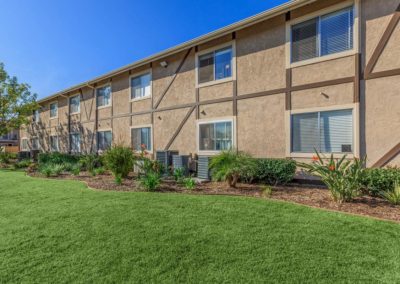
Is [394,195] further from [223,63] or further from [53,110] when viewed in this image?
[53,110]

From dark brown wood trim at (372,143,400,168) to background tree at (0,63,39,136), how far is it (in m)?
24.4

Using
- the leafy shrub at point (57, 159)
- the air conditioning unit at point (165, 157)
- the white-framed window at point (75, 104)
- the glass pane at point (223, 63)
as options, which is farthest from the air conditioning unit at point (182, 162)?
the white-framed window at point (75, 104)

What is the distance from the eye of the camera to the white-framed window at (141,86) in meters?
15.2

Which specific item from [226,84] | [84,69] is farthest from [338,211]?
[84,69]

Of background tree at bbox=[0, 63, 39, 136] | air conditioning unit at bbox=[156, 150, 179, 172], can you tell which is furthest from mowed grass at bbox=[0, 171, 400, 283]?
background tree at bbox=[0, 63, 39, 136]

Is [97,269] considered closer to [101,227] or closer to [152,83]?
[101,227]

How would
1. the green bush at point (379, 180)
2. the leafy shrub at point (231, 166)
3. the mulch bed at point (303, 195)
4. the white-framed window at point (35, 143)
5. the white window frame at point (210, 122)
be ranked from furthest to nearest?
the white-framed window at point (35, 143) < the white window frame at point (210, 122) < the leafy shrub at point (231, 166) < the green bush at point (379, 180) < the mulch bed at point (303, 195)

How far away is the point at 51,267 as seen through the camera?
3738 millimetres

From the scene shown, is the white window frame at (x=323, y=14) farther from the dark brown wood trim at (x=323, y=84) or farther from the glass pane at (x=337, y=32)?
the dark brown wood trim at (x=323, y=84)

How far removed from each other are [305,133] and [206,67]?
224 inches

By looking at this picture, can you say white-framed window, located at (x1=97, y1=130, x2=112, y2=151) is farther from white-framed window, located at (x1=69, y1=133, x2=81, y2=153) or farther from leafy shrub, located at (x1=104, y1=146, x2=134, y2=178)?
leafy shrub, located at (x1=104, y1=146, x2=134, y2=178)

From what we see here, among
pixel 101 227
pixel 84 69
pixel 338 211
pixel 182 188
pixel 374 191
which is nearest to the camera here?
pixel 101 227

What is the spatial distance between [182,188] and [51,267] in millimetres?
5244

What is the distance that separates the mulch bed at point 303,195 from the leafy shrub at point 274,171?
34 cm
